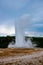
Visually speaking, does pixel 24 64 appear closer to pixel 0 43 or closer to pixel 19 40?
pixel 19 40

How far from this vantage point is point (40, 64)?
845 inches

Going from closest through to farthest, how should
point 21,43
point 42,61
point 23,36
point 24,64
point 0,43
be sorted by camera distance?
point 24,64 → point 42,61 → point 21,43 → point 23,36 → point 0,43

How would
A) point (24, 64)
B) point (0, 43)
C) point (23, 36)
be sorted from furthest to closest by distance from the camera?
point (0, 43) → point (23, 36) → point (24, 64)

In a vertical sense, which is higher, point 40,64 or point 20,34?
point 20,34

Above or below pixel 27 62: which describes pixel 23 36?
above

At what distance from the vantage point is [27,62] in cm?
2142

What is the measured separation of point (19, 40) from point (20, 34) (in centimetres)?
203

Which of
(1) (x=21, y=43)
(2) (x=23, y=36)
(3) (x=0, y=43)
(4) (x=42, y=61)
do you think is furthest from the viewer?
(3) (x=0, y=43)

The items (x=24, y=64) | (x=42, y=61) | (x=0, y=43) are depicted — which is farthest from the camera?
(x=0, y=43)

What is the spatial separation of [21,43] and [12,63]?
33637 millimetres

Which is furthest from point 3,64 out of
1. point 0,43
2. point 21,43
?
point 0,43

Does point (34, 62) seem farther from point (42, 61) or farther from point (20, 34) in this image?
point (20, 34)

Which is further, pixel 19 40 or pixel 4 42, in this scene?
pixel 4 42

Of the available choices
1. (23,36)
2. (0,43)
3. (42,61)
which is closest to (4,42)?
(0,43)
